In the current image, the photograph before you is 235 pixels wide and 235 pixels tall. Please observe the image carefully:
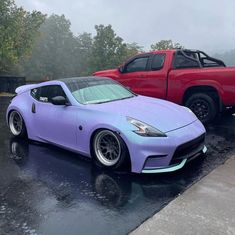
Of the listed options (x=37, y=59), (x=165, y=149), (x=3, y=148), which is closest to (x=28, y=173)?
(x=3, y=148)

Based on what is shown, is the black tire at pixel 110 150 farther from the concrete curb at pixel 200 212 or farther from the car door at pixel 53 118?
the concrete curb at pixel 200 212

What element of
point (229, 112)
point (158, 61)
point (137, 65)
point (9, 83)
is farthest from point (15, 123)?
point (9, 83)

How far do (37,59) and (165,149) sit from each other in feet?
203

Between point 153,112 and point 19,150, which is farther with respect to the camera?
point 19,150

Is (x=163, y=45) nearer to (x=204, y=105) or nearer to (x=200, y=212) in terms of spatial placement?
(x=204, y=105)

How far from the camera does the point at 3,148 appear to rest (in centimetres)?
648

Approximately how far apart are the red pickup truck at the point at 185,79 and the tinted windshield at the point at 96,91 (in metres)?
2.64

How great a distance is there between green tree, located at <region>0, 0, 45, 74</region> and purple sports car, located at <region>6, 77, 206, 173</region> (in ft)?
43.2

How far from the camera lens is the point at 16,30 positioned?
19641 millimetres

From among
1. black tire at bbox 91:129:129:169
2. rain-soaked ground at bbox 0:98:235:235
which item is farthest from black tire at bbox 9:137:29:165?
black tire at bbox 91:129:129:169

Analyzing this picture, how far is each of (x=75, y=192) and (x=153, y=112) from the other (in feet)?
5.73

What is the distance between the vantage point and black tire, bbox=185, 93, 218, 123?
856 centimetres

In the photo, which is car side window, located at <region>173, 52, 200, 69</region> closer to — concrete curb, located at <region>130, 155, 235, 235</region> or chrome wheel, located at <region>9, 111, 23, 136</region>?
chrome wheel, located at <region>9, 111, 23, 136</region>

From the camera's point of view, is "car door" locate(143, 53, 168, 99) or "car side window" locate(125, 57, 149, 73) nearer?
"car door" locate(143, 53, 168, 99)
